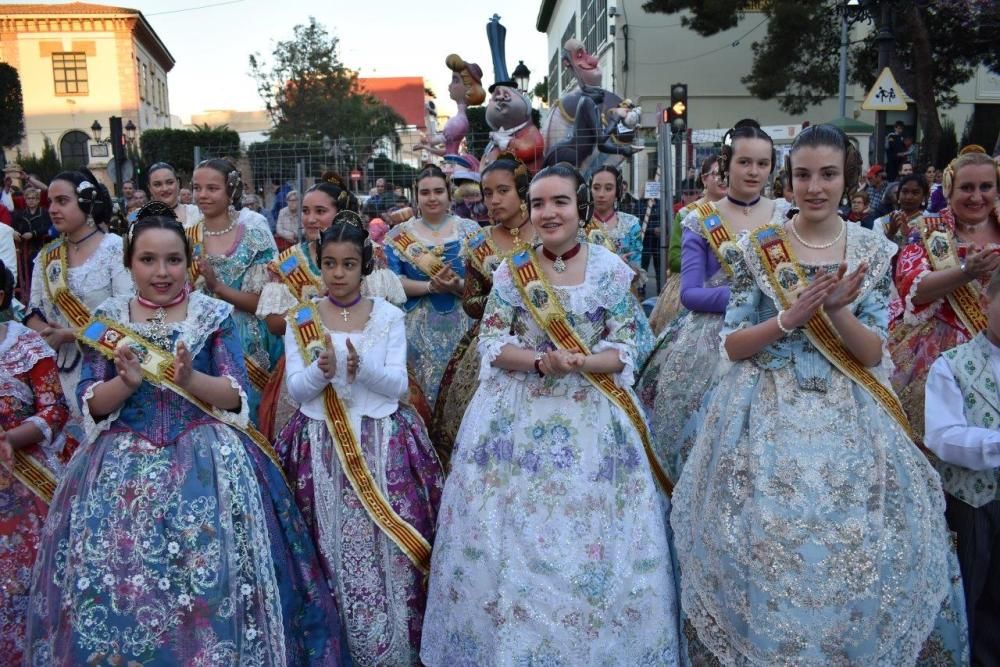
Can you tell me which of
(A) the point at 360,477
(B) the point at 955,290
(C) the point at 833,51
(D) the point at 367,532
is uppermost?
(C) the point at 833,51

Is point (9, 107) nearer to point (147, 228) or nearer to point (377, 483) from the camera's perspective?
point (147, 228)

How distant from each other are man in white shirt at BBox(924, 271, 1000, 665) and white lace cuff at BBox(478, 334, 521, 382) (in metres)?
1.69

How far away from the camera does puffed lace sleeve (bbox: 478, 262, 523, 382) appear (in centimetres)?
362

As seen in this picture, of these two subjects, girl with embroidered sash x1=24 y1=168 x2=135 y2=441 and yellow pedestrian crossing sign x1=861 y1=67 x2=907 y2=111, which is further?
yellow pedestrian crossing sign x1=861 y1=67 x2=907 y2=111

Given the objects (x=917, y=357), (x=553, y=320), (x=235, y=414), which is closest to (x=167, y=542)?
(x=235, y=414)

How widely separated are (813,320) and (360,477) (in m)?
1.98

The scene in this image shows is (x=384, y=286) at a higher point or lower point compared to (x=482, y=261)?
lower

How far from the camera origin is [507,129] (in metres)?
10.7

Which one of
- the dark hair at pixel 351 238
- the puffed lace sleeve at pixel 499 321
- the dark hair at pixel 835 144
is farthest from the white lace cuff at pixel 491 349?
the dark hair at pixel 835 144

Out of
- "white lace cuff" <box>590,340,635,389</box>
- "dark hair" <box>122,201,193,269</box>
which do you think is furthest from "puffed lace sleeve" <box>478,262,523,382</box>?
"dark hair" <box>122,201,193,269</box>

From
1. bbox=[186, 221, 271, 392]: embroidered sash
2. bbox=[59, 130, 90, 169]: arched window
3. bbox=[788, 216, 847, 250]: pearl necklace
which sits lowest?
bbox=[186, 221, 271, 392]: embroidered sash

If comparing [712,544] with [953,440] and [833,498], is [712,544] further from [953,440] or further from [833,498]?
[953,440]

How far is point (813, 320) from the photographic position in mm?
3010

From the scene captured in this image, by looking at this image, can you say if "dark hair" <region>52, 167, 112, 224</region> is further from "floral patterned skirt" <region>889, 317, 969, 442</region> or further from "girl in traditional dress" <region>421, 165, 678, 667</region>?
"floral patterned skirt" <region>889, 317, 969, 442</region>
